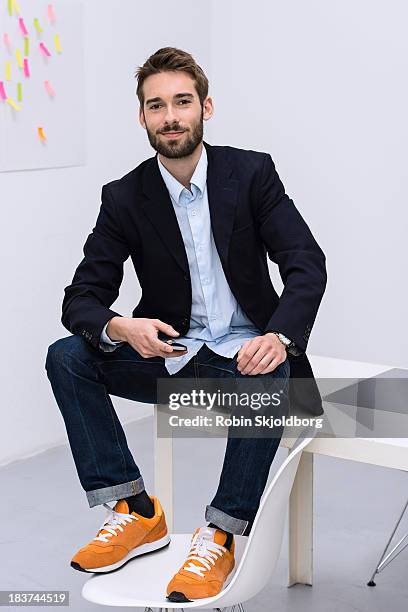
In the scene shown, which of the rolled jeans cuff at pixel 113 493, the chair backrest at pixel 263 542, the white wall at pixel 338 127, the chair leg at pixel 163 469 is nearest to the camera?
the chair backrest at pixel 263 542

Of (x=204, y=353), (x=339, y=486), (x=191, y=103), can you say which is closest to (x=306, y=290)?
(x=204, y=353)

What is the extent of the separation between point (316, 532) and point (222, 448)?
925mm

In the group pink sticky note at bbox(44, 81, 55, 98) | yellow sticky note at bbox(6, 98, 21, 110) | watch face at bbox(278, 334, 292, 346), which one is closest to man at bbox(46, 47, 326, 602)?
watch face at bbox(278, 334, 292, 346)

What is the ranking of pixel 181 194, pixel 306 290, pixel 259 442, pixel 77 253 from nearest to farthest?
pixel 259 442
pixel 306 290
pixel 181 194
pixel 77 253

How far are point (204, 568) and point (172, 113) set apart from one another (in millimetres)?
1073

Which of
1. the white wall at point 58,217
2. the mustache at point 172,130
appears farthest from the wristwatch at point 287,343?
the white wall at point 58,217

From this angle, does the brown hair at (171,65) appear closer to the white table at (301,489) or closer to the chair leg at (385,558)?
the white table at (301,489)

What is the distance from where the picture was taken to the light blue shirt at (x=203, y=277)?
260 centimetres

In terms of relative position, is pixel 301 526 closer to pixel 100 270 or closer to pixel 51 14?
pixel 100 270

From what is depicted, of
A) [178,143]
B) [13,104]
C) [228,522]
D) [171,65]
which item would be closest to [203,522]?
[228,522]

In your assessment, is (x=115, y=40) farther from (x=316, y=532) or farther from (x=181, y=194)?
(x=316, y=532)

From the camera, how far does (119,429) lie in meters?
2.45

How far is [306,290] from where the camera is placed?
246cm

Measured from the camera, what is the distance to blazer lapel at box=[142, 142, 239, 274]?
102 inches
